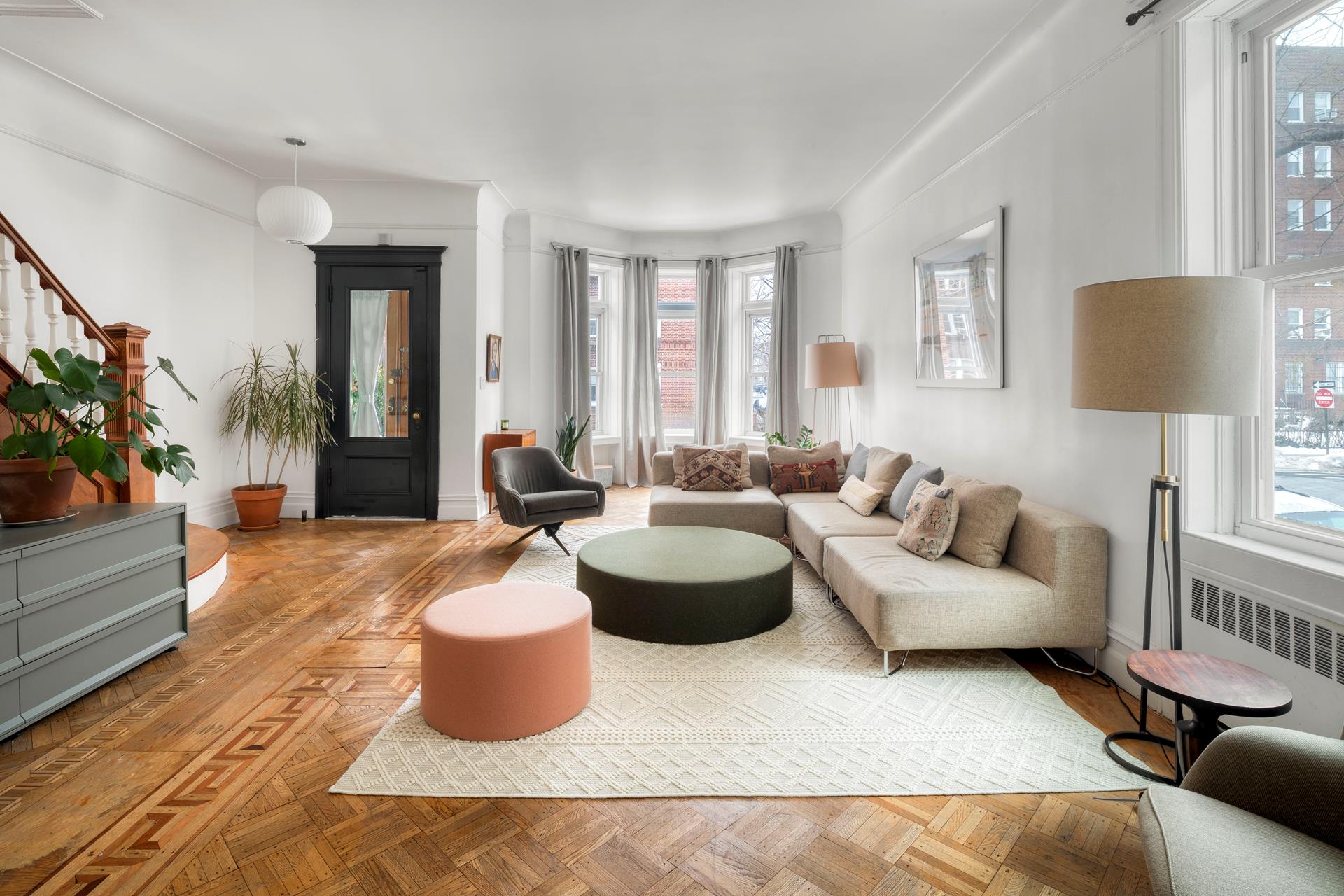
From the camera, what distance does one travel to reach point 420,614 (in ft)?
11.4

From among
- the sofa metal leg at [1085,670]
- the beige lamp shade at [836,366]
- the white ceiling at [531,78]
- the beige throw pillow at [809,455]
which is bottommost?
the sofa metal leg at [1085,670]

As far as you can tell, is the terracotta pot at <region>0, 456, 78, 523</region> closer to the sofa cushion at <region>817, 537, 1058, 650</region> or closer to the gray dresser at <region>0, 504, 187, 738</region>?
the gray dresser at <region>0, 504, 187, 738</region>

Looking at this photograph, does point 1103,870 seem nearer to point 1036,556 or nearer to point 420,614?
point 1036,556

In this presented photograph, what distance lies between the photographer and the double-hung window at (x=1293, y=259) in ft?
6.61

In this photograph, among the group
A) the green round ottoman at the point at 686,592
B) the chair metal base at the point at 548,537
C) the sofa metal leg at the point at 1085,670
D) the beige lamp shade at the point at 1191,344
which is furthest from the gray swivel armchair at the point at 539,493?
the beige lamp shade at the point at 1191,344

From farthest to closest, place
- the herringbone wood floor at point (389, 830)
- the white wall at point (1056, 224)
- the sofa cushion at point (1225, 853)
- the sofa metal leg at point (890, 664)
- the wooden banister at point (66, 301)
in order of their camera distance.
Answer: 1. the wooden banister at point (66, 301)
2. the sofa metal leg at point (890, 664)
3. the white wall at point (1056, 224)
4. the herringbone wood floor at point (389, 830)
5. the sofa cushion at point (1225, 853)

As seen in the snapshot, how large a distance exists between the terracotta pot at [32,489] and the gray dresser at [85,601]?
50mm

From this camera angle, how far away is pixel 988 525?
294 centimetres

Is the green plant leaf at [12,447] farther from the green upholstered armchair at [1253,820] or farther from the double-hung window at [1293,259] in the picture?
the double-hung window at [1293,259]

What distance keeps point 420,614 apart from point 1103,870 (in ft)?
9.89

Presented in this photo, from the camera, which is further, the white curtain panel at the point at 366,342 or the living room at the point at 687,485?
the white curtain panel at the point at 366,342

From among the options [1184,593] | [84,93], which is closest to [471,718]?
[1184,593]

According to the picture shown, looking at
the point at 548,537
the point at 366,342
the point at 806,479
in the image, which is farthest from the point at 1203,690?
the point at 366,342

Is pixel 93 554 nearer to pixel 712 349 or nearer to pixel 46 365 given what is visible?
pixel 46 365
